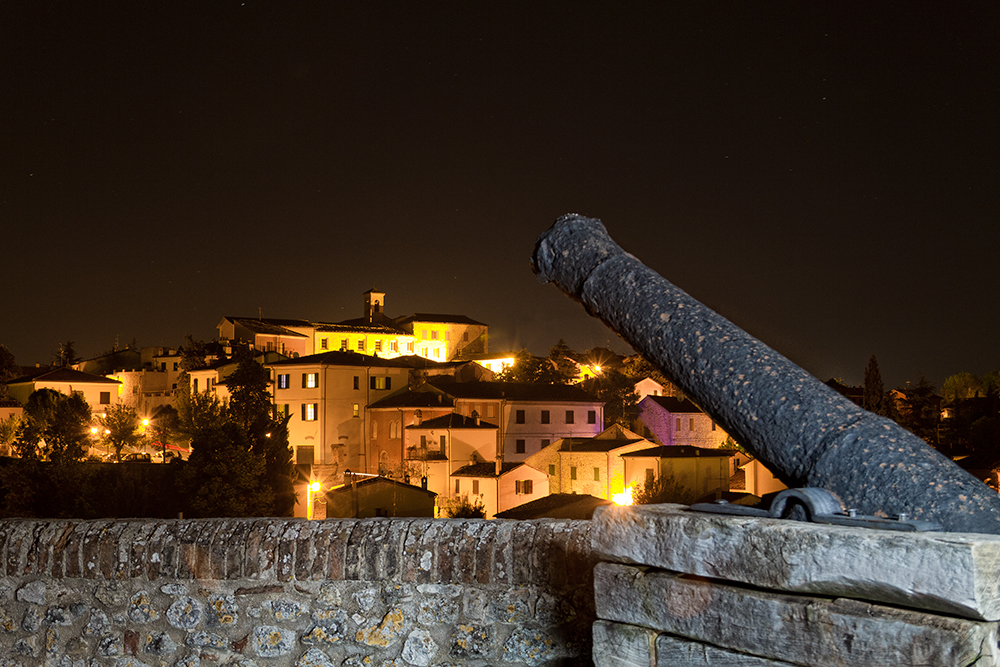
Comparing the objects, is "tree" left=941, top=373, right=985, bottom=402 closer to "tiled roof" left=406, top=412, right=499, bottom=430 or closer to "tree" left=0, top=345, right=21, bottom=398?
"tiled roof" left=406, top=412, right=499, bottom=430

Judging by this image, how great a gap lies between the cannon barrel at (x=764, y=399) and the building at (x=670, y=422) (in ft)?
168

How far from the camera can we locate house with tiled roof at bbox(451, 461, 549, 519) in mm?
37938

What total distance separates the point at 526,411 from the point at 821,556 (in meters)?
46.2

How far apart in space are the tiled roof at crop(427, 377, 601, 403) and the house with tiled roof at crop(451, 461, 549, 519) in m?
7.52

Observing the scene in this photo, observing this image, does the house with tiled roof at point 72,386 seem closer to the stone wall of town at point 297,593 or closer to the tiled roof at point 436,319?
the tiled roof at point 436,319

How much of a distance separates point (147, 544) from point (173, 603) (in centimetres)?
29

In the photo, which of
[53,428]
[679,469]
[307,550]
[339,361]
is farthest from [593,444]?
[307,550]

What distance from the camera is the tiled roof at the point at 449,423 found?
42.2 m

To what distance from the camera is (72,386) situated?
6000cm

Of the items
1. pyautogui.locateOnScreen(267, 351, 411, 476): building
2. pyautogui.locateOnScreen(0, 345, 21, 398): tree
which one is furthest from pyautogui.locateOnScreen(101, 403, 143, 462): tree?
pyautogui.locateOnScreen(0, 345, 21, 398): tree

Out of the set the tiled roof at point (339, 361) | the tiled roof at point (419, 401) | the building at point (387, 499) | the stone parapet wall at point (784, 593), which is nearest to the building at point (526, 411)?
the tiled roof at point (419, 401)

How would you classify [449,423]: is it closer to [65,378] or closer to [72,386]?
[72,386]

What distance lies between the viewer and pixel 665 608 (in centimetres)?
198

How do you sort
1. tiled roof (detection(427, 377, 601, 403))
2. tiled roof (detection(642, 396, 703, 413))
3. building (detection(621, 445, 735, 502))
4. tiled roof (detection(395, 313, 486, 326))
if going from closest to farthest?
building (detection(621, 445, 735, 502)) < tiled roof (detection(427, 377, 601, 403)) < tiled roof (detection(642, 396, 703, 413)) < tiled roof (detection(395, 313, 486, 326))
